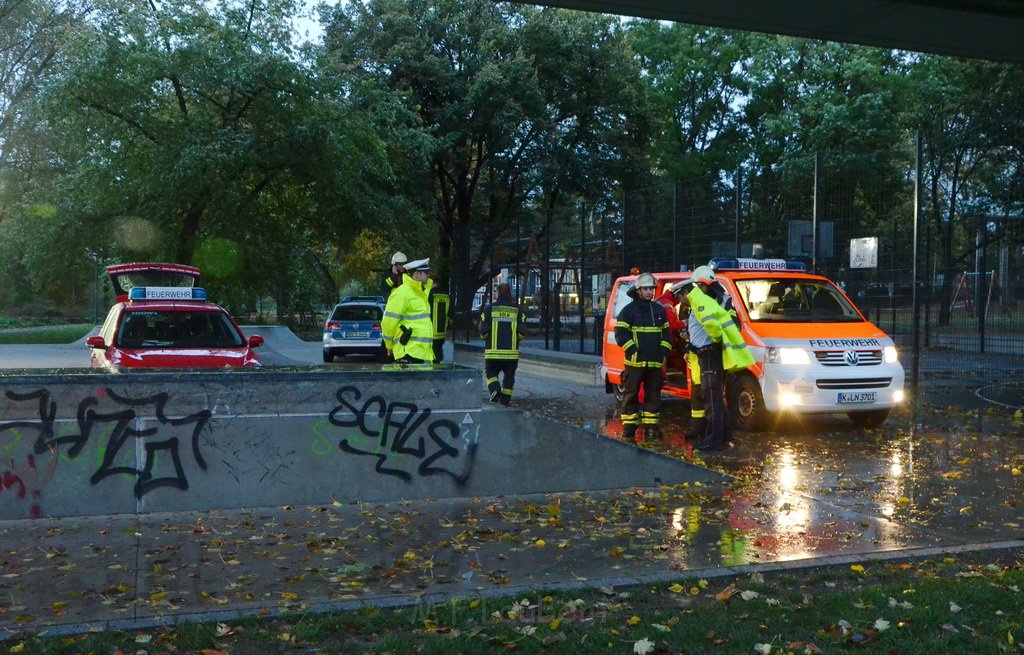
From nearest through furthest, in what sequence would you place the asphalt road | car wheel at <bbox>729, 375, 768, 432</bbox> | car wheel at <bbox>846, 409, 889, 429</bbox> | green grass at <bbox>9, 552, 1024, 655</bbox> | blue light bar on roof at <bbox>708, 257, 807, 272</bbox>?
green grass at <bbox>9, 552, 1024, 655</bbox>, the asphalt road, car wheel at <bbox>729, 375, 768, 432</bbox>, car wheel at <bbox>846, 409, 889, 429</bbox>, blue light bar on roof at <bbox>708, 257, 807, 272</bbox>

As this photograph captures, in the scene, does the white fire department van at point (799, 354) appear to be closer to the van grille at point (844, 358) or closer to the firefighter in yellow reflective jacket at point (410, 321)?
the van grille at point (844, 358)

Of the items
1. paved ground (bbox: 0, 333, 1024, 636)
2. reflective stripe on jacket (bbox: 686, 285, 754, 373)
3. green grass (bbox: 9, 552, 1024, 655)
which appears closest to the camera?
green grass (bbox: 9, 552, 1024, 655)

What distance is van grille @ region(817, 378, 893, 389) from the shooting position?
39.1 feet

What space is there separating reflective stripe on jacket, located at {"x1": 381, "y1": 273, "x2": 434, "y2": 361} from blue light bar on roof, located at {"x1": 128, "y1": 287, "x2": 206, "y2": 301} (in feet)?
8.48

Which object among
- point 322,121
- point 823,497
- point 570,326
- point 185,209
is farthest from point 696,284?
point 185,209

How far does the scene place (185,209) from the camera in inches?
966

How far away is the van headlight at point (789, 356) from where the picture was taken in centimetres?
1191

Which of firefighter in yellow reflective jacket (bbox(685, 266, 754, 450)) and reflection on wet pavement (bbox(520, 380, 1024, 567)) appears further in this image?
firefighter in yellow reflective jacket (bbox(685, 266, 754, 450))

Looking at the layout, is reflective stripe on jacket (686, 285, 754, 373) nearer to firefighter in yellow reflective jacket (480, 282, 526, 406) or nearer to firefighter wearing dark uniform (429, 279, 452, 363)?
firefighter in yellow reflective jacket (480, 282, 526, 406)

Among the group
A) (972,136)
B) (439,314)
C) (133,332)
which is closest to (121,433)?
(133,332)

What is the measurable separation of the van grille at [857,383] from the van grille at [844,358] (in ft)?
0.63

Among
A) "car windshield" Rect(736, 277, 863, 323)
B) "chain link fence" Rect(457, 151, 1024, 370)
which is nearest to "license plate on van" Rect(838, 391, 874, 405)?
"car windshield" Rect(736, 277, 863, 323)

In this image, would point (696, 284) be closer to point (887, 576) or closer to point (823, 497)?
point (823, 497)

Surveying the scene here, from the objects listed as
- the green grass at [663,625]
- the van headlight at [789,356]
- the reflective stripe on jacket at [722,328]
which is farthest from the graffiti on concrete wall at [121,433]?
the van headlight at [789,356]
